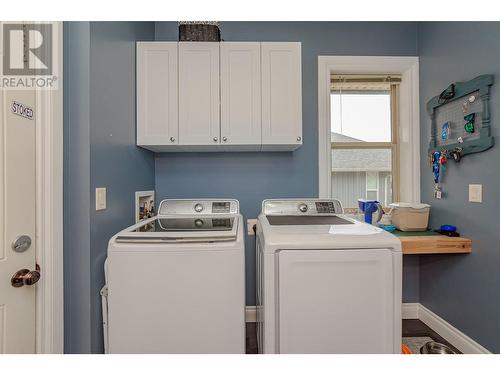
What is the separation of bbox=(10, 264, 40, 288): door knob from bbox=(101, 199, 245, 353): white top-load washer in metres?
0.29

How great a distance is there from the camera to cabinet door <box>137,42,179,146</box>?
75.0 inches

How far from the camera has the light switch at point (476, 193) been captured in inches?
67.1

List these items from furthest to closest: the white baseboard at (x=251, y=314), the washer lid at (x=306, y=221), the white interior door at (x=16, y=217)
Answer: the white baseboard at (x=251, y=314)
the washer lid at (x=306, y=221)
the white interior door at (x=16, y=217)

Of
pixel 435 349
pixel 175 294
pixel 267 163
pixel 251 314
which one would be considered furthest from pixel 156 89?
pixel 435 349

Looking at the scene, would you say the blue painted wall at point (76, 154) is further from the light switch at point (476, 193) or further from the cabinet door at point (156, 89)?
the light switch at point (476, 193)

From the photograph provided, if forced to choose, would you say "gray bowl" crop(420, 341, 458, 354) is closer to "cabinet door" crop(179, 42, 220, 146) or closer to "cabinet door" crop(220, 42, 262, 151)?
"cabinet door" crop(220, 42, 262, 151)

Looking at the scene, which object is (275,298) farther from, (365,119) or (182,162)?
(365,119)

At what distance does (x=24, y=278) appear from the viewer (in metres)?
1.12

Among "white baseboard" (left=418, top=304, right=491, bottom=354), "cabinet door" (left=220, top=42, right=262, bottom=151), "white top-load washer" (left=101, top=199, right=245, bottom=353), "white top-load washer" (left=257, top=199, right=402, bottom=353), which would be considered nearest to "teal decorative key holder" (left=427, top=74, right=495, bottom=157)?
"white top-load washer" (left=257, top=199, right=402, bottom=353)

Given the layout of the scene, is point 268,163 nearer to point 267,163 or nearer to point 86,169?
point 267,163

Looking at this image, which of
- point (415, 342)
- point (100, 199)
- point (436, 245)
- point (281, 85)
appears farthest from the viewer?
point (415, 342)

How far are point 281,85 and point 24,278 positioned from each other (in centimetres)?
185

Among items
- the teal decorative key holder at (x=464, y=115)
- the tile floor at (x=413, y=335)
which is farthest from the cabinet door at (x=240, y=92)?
the tile floor at (x=413, y=335)

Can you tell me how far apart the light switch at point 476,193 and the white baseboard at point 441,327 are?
3.20 feet
